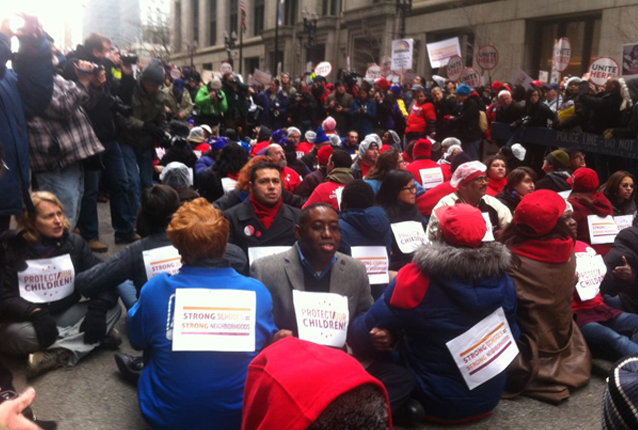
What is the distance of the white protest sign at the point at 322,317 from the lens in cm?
348

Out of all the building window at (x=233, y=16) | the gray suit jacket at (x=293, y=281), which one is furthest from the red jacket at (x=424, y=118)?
the building window at (x=233, y=16)

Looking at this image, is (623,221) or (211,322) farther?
(623,221)

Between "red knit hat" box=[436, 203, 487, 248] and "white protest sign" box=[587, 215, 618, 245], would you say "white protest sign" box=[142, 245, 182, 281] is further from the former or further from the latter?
"white protest sign" box=[587, 215, 618, 245]

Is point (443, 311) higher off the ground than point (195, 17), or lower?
lower

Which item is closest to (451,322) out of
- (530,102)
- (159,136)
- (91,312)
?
(91,312)

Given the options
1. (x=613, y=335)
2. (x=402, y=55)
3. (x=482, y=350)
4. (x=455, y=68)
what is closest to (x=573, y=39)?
(x=402, y=55)

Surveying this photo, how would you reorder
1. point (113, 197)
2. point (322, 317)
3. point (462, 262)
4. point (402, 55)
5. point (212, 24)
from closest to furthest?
point (462, 262) → point (322, 317) → point (113, 197) → point (402, 55) → point (212, 24)

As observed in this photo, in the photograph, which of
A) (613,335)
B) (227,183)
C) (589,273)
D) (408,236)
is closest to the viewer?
(613,335)

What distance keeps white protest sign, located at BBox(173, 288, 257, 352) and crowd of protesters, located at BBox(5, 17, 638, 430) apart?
30 mm

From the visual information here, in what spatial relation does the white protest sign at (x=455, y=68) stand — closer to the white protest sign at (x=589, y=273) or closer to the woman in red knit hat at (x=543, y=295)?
the white protest sign at (x=589, y=273)

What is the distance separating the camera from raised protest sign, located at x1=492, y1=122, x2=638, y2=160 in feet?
28.2

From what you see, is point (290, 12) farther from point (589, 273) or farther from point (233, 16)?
Result: point (589, 273)

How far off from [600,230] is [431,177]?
217 centimetres

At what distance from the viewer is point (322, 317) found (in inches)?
139
